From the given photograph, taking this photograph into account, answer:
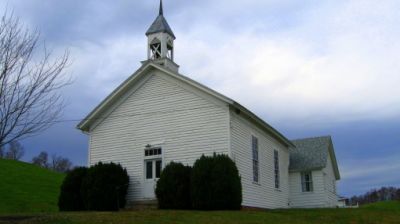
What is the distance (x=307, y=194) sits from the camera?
34.8 m

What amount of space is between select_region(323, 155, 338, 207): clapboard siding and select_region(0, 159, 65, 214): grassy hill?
698 inches

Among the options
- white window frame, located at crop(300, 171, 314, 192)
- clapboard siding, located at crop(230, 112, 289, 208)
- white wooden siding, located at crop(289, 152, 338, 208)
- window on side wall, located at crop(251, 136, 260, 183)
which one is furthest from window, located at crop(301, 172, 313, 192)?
window on side wall, located at crop(251, 136, 260, 183)

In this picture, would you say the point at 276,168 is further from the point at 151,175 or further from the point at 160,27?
the point at 160,27

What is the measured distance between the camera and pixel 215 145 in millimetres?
24047

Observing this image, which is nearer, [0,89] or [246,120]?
[0,89]

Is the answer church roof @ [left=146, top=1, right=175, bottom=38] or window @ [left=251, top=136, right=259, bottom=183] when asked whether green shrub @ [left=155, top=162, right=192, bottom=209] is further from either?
church roof @ [left=146, top=1, right=175, bottom=38]

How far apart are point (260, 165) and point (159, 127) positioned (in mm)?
6059

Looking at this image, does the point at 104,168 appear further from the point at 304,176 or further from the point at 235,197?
the point at 304,176

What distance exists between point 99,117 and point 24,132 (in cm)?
1286

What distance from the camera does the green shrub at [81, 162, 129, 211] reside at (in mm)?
24266

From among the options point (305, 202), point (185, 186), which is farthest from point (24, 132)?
point (305, 202)

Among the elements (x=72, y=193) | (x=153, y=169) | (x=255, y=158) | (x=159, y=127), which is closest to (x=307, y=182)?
(x=255, y=158)

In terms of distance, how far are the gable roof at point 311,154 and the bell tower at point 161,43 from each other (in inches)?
466

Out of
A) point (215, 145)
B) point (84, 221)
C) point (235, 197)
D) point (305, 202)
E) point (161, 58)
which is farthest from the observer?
point (305, 202)
